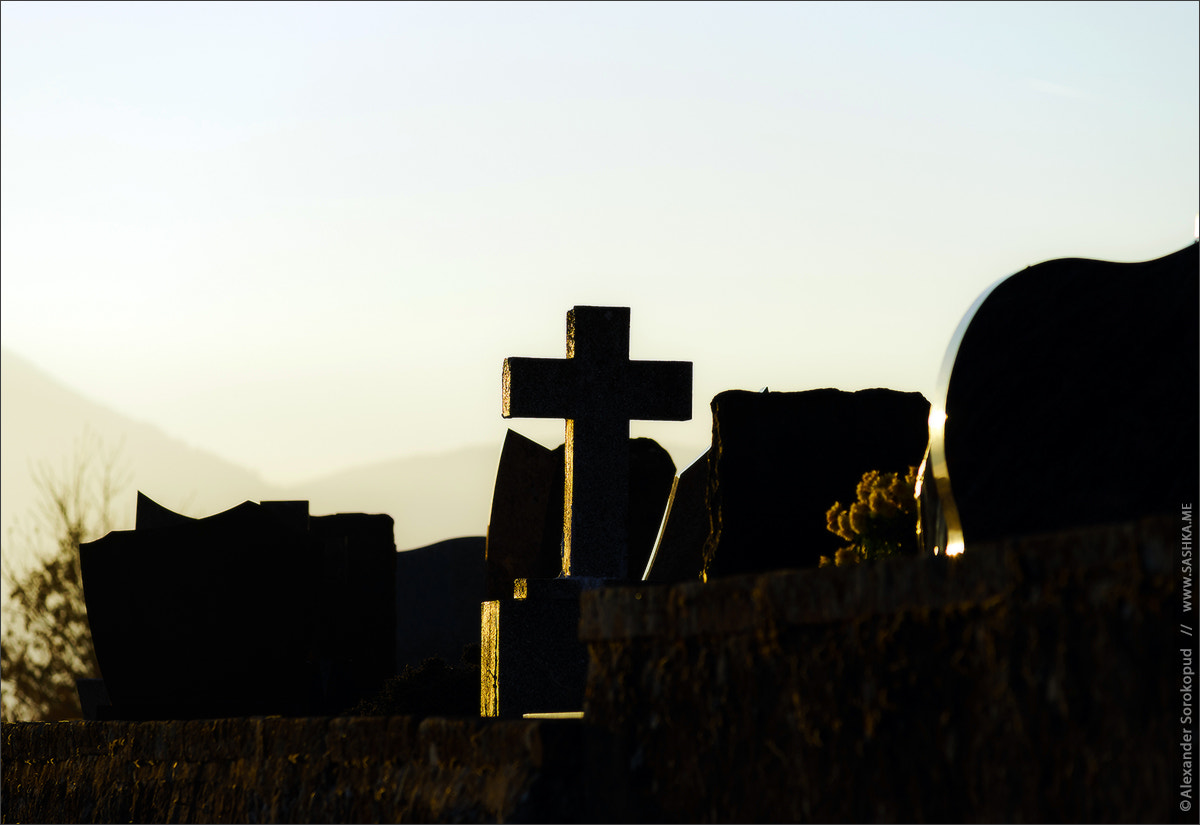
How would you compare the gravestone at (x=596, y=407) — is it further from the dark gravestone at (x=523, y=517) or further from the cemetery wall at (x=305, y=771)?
the cemetery wall at (x=305, y=771)

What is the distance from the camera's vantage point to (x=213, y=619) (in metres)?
10.2

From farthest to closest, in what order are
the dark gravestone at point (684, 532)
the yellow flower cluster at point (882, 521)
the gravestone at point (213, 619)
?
the gravestone at point (213, 619)
the dark gravestone at point (684, 532)
the yellow flower cluster at point (882, 521)

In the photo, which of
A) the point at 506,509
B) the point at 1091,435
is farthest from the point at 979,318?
the point at 506,509

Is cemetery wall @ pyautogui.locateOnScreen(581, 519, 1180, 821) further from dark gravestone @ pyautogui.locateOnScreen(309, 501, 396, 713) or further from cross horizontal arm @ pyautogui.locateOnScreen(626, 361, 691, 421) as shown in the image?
dark gravestone @ pyautogui.locateOnScreen(309, 501, 396, 713)

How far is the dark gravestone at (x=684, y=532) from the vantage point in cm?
891

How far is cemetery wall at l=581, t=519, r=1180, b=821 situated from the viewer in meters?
2.63

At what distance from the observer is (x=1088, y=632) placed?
268cm

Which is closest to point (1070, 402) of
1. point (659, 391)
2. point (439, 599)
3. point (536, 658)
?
point (536, 658)

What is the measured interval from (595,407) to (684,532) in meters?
1.07

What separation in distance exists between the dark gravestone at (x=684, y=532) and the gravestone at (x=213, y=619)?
277 cm

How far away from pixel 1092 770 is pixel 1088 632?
0.77ft

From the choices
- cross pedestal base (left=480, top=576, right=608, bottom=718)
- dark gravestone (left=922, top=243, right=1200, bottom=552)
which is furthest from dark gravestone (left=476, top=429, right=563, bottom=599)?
dark gravestone (left=922, top=243, right=1200, bottom=552)

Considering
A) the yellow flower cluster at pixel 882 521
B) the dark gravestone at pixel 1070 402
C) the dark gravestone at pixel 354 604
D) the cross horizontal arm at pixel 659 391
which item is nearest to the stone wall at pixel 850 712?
the dark gravestone at pixel 1070 402

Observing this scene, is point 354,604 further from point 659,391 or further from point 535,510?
point 659,391
